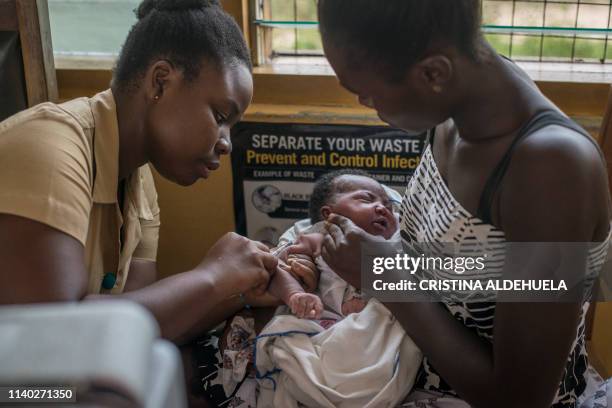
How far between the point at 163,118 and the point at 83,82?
1187mm

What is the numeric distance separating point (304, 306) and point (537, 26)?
1.53 meters

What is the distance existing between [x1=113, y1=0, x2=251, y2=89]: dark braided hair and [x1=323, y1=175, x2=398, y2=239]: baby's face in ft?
1.92

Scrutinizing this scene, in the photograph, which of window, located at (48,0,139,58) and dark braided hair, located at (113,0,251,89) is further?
window, located at (48,0,139,58)

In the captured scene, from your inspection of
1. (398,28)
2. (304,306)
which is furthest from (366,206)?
(398,28)

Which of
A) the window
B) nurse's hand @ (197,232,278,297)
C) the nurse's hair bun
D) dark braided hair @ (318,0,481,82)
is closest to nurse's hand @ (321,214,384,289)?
nurse's hand @ (197,232,278,297)

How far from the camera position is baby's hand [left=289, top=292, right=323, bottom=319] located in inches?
71.6

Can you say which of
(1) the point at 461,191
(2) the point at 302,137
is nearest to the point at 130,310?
(1) the point at 461,191

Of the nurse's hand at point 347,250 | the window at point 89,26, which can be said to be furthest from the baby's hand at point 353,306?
the window at point 89,26

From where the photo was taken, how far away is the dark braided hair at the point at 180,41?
1.70 metres

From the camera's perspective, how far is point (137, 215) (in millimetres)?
1930

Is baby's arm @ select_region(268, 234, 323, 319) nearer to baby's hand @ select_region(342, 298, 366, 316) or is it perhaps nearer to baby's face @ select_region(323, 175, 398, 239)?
baby's hand @ select_region(342, 298, 366, 316)

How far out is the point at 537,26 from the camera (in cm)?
268

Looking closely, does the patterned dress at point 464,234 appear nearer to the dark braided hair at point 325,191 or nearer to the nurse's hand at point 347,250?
the nurse's hand at point 347,250

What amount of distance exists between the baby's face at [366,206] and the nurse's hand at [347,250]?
542mm
